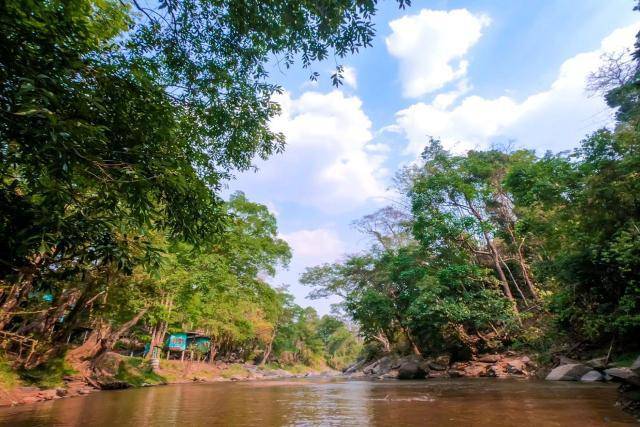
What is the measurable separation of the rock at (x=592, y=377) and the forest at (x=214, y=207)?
1.32m

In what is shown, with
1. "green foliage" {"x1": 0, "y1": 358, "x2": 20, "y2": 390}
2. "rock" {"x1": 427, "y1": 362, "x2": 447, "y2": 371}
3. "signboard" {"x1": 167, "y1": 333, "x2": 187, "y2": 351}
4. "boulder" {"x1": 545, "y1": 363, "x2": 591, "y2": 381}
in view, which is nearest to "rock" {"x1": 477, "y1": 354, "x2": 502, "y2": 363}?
"rock" {"x1": 427, "y1": 362, "x2": 447, "y2": 371}

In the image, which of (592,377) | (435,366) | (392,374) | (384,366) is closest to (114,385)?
(392,374)

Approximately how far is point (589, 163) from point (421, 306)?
42.3 feet

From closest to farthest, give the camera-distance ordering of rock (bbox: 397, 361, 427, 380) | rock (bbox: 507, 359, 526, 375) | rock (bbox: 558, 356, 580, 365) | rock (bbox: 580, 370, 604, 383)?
rock (bbox: 580, 370, 604, 383)
rock (bbox: 558, 356, 580, 365)
rock (bbox: 507, 359, 526, 375)
rock (bbox: 397, 361, 427, 380)

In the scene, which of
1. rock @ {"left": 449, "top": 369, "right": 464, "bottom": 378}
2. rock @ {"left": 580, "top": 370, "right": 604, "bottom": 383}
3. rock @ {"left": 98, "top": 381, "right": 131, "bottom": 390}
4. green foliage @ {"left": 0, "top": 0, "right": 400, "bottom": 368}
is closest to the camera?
green foliage @ {"left": 0, "top": 0, "right": 400, "bottom": 368}

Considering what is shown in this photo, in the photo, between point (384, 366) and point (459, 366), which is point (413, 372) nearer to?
point (459, 366)

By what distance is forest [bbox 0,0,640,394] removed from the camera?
11.1ft

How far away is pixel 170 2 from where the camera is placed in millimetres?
4906

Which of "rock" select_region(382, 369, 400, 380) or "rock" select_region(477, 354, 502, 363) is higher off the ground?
"rock" select_region(477, 354, 502, 363)

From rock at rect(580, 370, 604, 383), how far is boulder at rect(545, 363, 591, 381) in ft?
1.13

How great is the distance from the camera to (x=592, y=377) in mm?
11461

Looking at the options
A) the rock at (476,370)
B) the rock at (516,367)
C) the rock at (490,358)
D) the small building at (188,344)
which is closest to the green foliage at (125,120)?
the rock at (516,367)

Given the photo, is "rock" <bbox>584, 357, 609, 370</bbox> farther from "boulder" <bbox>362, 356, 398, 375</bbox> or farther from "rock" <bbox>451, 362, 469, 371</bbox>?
"boulder" <bbox>362, 356, 398, 375</bbox>

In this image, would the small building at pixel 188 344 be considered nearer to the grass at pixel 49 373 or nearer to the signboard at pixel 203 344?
the signboard at pixel 203 344
